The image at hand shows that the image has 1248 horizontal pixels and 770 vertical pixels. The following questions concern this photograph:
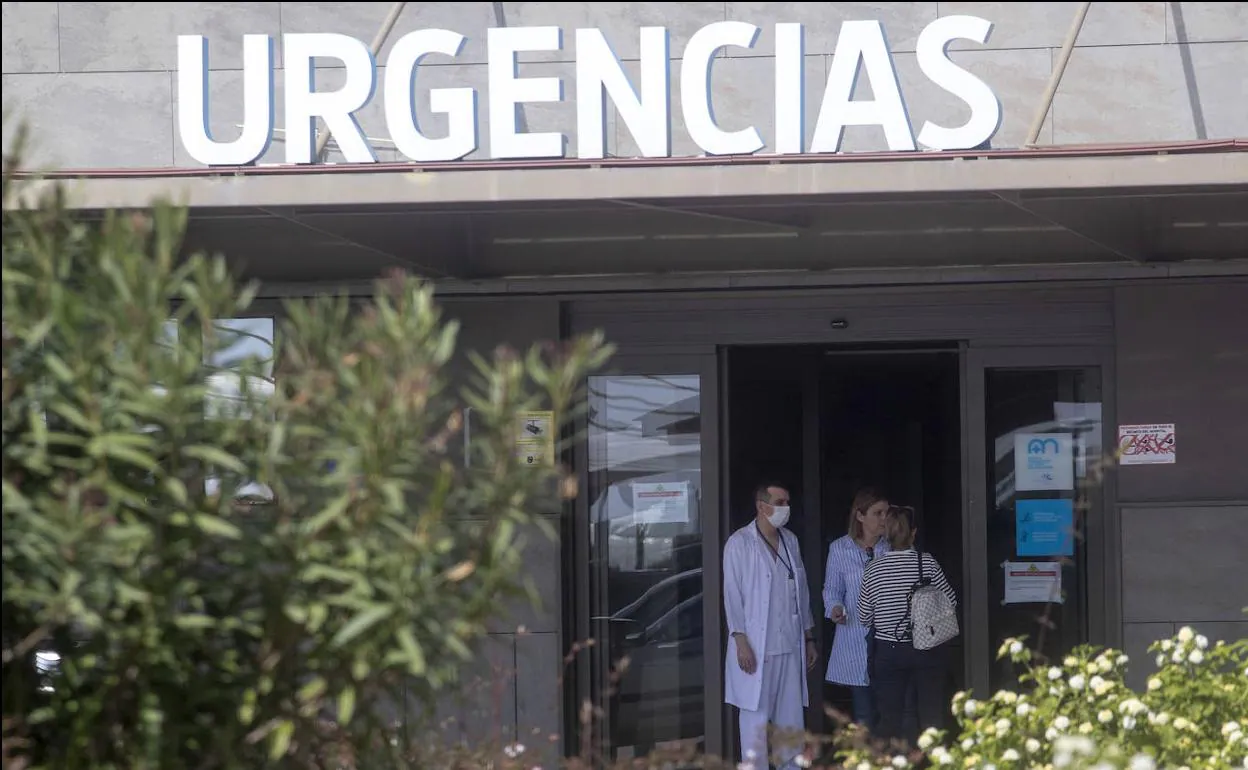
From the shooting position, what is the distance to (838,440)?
12414 mm

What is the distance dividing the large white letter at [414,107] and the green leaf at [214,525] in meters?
4.40

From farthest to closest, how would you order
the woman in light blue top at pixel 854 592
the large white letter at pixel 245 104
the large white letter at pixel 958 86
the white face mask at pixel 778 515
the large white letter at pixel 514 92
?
the woman in light blue top at pixel 854 592
the white face mask at pixel 778 515
the large white letter at pixel 245 104
the large white letter at pixel 514 92
the large white letter at pixel 958 86

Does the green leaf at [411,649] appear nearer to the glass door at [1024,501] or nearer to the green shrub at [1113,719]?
the green shrub at [1113,719]

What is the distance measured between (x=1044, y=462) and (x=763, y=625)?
1890 millimetres

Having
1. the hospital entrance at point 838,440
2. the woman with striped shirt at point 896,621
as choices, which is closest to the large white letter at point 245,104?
the hospital entrance at point 838,440

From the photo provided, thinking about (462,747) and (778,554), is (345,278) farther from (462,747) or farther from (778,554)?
(462,747)

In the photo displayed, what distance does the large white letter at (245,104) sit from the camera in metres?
7.02

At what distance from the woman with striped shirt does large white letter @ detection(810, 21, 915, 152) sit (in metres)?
2.24

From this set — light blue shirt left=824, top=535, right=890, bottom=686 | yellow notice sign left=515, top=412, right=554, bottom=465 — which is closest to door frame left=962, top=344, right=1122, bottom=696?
light blue shirt left=824, top=535, right=890, bottom=686

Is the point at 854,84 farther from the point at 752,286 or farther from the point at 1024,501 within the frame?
the point at 1024,501

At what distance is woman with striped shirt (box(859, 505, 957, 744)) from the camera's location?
7996mm

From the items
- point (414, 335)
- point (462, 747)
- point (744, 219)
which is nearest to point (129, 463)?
point (414, 335)

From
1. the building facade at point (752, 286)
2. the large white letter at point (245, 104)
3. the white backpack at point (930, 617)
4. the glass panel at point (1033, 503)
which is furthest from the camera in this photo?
the glass panel at point (1033, 503)

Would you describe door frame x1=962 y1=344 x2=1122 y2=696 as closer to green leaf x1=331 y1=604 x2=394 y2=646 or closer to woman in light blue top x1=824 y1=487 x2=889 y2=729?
woman in light blue top x1=824 y1=487 x2=889 y2=729
